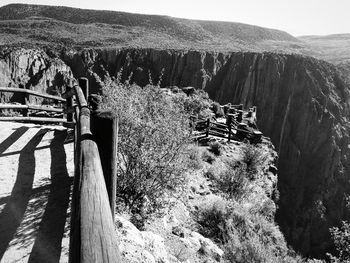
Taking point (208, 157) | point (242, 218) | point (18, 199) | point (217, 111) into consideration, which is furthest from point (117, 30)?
point (18, 199)

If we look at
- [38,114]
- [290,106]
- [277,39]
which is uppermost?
[277,39]

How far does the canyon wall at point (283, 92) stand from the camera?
37750mm

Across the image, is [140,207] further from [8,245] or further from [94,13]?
[94,13]

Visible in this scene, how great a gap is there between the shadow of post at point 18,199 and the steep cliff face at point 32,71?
92.0 feet

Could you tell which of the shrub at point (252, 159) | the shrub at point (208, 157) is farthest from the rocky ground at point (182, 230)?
the shrub at point (252, 159)

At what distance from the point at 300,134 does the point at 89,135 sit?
49.2 metres

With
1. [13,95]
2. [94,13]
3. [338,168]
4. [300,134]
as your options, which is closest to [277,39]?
[94,13]

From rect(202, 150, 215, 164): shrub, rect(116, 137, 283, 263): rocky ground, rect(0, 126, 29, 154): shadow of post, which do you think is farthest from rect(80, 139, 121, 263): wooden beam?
rect(202, 150, 215, 164): shrub

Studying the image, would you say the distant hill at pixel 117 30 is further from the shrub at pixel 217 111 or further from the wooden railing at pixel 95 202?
the wooden railing at pixel 95 202

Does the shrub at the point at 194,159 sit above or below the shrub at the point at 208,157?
above

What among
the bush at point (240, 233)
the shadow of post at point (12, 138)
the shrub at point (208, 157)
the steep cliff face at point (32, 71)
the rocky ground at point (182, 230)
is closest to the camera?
the rocky ground at point (182, 230)

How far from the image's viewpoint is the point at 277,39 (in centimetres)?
10362

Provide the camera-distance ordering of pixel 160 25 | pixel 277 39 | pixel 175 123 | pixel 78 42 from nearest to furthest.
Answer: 1. pixel 175 123
2. pixel 78 42
3. pixel 160 25
4. pixel 277 39

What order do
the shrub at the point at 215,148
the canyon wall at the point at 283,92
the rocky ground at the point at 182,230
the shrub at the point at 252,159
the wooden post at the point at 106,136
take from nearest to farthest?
the wooden post at the point at 106,136
the rocky ground at the point at 182,230
the shrub at the point at 252,159
the shrub at the point at 215,148
the canyon wall at the point at 283,92
